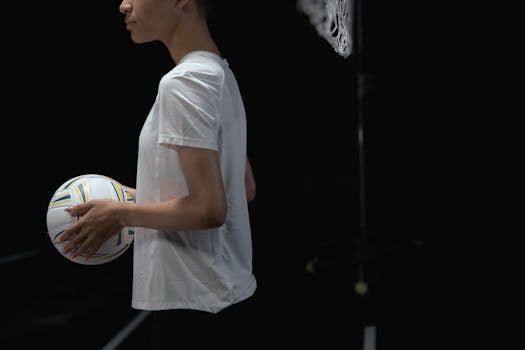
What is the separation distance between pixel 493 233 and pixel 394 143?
3.61ft

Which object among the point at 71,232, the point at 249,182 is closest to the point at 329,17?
the point at 249,182

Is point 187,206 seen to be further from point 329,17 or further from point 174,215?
point 329,17

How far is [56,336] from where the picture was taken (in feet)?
10.1

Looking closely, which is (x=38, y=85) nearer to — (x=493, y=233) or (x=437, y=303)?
(x=437, y=303)

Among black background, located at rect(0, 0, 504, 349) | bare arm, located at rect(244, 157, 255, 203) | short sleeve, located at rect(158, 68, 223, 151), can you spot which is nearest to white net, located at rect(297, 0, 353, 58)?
bare arm, located at rect(244, 157, 255, 203)

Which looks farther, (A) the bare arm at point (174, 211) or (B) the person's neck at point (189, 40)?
(B) the person's neck at point (189, 40)

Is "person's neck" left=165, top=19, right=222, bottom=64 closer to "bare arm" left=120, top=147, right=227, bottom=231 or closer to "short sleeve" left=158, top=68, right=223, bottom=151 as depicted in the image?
"short sleeve" left=158, top=68, right=223, bottom=151

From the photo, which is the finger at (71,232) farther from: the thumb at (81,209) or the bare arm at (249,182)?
the bare arm at (249,182)

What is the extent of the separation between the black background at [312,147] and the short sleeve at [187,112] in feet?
8.55

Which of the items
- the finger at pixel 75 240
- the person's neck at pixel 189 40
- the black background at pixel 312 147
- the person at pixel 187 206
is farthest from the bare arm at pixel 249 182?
the black background at pixel 312 147

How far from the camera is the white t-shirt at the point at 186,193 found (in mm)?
1044

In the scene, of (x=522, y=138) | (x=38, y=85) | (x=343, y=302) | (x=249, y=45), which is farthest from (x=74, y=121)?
(x=522, y=138)

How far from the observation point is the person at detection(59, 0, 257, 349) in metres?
1.04

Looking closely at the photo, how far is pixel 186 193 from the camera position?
1.10 m
